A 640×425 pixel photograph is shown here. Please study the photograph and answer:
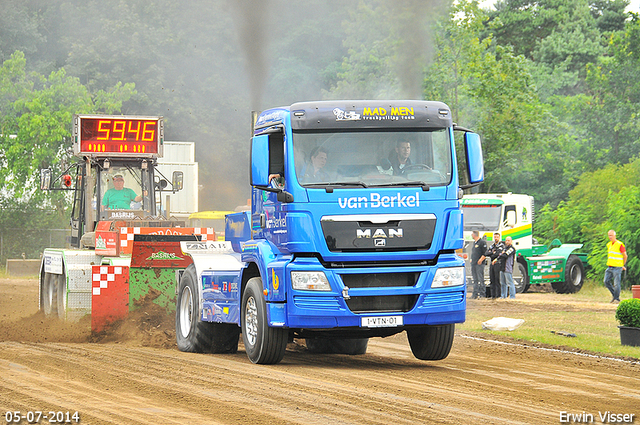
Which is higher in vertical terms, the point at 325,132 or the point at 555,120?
the point at 555,120

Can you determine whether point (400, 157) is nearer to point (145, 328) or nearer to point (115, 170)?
point (145, 328)

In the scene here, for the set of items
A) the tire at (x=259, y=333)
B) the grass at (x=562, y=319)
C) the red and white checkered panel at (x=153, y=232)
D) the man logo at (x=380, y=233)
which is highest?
the red and white checkered panel at (x=153, y=232)

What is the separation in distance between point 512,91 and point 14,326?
27.2m

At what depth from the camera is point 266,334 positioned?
11.0m

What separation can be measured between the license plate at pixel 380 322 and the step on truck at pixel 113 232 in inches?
206

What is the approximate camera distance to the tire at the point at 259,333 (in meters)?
11.1

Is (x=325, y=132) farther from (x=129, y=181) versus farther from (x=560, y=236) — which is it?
(x=560, y=236)

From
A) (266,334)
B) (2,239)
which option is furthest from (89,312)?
(2,239)

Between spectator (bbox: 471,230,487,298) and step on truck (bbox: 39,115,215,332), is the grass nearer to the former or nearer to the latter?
spectator (bbox: 471,230,487,298)

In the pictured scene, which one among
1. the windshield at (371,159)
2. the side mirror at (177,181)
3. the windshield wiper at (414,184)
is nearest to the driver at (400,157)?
the windshield at (371,159)

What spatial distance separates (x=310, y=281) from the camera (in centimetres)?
1056

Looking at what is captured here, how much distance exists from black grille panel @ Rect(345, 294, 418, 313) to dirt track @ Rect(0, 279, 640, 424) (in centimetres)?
73

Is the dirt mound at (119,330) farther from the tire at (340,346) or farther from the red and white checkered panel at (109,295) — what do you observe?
the tire at (340,346)

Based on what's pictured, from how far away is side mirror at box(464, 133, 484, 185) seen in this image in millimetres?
11055
